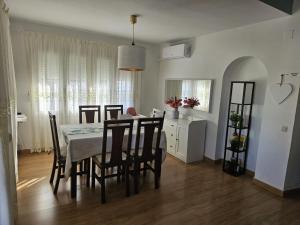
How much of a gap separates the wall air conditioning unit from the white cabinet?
148cm

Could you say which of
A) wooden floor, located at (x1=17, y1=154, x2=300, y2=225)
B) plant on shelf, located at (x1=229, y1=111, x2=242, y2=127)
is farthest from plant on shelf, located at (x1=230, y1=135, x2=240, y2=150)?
wooden floor, located at (x1=17, y1=154, x2=300, y2=225)

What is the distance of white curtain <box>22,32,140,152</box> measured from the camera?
4.06m

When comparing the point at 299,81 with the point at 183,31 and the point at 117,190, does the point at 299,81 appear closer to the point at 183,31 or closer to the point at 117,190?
the point at 183,31

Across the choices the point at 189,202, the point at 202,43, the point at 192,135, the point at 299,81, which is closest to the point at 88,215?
the point at 189,202

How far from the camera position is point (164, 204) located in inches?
105

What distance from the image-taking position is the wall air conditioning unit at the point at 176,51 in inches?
179

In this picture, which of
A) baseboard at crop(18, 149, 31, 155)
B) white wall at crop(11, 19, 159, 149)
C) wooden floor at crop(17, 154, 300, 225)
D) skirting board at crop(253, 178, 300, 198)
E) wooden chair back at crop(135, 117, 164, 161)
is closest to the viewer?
wooden floor at crop(17, 154, 300, 225)

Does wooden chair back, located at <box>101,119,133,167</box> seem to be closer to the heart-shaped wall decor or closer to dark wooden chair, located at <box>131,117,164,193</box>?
dark wooden chair, located at <box>131,117,164,193</box>

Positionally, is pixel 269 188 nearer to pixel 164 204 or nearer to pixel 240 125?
pixel 240 125

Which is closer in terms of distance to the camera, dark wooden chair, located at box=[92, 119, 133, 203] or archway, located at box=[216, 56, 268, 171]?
dark wooden chair, located at box=[92, 119, 133, 203]

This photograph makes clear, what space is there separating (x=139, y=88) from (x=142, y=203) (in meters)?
3.15

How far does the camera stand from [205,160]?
427 cm

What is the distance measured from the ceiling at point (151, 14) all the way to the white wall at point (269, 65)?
19 cm

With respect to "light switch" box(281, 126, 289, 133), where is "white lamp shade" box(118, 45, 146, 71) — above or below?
above
